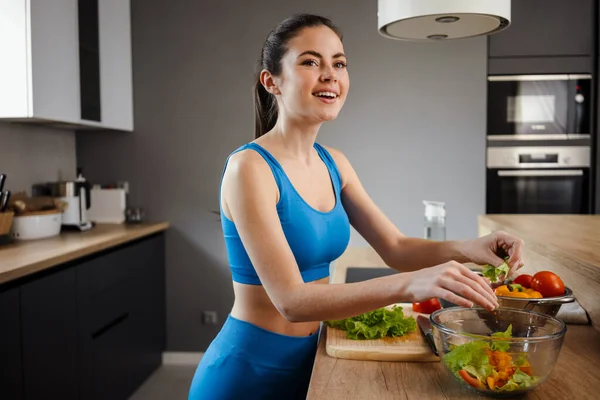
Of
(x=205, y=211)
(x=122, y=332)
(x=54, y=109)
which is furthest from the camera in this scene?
(x=205, y=211)

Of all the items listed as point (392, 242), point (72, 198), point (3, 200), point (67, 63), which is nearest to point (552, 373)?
point (392, 242)

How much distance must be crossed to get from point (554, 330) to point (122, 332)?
2.52m

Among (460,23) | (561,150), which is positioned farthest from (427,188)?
(460,23)

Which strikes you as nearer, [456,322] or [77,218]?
[456,322]

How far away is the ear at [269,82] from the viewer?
1515 mm

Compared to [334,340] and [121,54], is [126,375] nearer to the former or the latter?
[121,54]

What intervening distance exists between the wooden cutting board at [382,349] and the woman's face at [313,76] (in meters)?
0.50

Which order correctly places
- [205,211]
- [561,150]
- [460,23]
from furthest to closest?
1. [205,211]
2. [561,150]
3. [460,23]

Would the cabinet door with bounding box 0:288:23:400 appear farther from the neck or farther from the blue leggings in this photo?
the neck

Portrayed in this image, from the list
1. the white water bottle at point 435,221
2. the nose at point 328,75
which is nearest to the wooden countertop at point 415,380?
the nose at point 328,75

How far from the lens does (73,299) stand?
2.63 metres

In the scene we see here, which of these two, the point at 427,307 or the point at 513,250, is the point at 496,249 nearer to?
the point at 513,250

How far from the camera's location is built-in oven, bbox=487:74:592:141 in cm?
362

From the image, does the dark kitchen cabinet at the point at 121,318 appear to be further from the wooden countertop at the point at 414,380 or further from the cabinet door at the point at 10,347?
the wooden countertop at the point at 414,380
